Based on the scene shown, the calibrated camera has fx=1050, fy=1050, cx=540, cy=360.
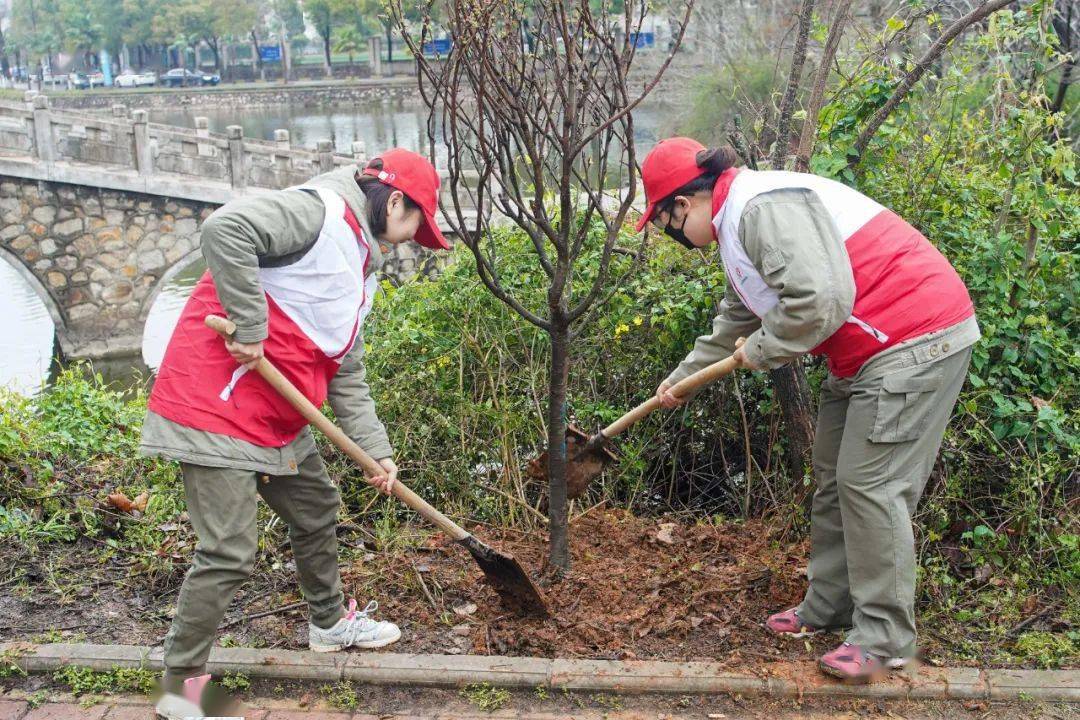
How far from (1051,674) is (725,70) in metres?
16.8

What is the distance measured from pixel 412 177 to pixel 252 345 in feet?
2.30

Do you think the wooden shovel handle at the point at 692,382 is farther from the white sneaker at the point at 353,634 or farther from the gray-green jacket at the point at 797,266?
the white sneaker at the point at 353,634

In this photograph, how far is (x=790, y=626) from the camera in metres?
3.65

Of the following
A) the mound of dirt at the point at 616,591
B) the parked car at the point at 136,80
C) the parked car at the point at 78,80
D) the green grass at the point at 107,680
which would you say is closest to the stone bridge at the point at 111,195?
the mound of dirt at the point at 616,591

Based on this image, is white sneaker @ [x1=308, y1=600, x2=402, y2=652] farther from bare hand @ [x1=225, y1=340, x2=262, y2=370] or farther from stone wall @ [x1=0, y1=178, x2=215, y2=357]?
stone wall @ [x1=0, y1=178, x2=215, y2=357]

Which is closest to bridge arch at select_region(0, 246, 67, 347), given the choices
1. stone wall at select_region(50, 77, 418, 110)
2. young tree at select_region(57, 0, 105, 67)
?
stone wall at select_region(50, 77, 418, 110)

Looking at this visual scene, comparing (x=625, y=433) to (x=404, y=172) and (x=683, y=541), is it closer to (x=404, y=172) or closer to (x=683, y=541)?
(x=683, y=541)

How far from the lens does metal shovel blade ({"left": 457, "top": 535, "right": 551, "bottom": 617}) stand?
11.7 ft

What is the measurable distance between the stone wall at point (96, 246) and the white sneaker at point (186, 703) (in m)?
14.0

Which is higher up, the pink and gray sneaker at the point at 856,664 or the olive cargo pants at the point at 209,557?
the olive cargo pants at the point at 209,557

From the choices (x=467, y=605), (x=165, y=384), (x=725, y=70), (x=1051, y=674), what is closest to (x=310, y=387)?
(x=165, y=384)

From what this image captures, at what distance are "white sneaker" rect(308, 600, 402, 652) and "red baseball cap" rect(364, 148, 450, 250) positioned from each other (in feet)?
4.51

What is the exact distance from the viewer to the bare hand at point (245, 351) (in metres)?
2.98

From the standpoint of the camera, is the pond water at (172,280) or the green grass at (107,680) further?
the pond water at (172,280)
